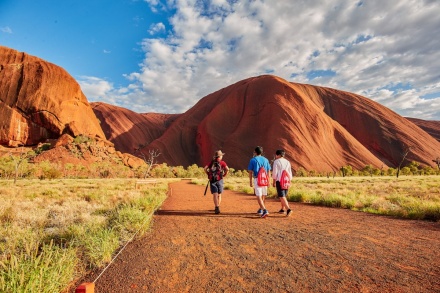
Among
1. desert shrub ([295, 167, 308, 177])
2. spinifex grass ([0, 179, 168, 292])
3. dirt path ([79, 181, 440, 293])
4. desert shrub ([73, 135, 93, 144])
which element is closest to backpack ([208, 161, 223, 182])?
dirt path ([79, 181, 440, 293])

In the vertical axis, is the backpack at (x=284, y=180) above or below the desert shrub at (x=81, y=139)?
below

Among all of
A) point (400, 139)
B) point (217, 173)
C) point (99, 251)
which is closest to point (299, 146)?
point (400, 139)

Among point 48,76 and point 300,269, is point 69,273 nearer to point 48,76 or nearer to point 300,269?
point 300,269

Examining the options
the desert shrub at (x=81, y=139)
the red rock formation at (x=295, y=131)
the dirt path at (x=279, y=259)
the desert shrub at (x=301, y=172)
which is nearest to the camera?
the dirt path at (x=279, y=259)

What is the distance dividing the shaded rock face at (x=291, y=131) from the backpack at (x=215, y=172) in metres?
52.4

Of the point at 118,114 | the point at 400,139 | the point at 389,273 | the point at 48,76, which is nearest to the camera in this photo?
the point at 389,273

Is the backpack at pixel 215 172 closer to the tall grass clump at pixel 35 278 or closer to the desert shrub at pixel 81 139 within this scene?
the tall grass clump at pixel 35 278

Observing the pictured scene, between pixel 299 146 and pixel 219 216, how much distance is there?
57458 millimetres

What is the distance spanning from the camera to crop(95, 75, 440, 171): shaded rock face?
6312 centimetres

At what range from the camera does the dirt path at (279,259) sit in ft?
9.67

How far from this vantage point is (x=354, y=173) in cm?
5831

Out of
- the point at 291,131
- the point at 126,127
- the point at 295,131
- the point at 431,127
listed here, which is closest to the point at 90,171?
the point at 291,131

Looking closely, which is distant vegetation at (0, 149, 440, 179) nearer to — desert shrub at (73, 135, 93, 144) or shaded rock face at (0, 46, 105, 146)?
desert shrub at (73, 135, 93, 144)

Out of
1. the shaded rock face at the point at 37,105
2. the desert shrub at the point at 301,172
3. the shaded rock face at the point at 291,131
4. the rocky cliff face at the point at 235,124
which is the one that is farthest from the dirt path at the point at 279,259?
the shaded rock face at the point at 37,105
